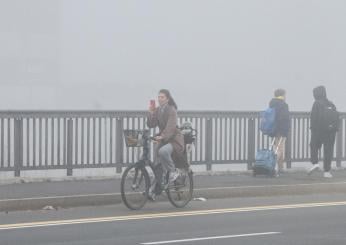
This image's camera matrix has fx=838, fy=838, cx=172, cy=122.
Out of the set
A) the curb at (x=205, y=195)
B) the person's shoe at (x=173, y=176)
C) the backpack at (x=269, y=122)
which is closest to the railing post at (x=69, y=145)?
the curb at (x=205, y=195)

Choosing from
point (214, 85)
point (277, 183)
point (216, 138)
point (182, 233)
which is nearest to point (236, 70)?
point (214, 85)

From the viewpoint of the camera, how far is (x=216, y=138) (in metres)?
15.9

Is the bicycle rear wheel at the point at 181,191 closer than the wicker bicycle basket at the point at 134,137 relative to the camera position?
No

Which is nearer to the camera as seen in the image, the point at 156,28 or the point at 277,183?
the point at 277,183

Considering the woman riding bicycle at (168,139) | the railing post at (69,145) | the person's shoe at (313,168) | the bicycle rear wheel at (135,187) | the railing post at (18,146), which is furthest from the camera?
the person's shoe at (313,168)

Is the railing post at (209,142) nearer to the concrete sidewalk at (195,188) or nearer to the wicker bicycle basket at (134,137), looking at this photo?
the concrete sidewalk at (195,188)

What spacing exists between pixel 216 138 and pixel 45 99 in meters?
3.30

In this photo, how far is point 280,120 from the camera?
15469mm

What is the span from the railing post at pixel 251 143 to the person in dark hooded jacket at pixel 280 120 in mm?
610

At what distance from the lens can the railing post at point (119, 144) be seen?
49.1 ft

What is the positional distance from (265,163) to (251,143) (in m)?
0.98

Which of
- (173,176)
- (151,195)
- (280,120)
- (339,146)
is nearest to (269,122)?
(280,120)

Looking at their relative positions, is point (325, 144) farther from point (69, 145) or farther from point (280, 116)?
point (69, 145)

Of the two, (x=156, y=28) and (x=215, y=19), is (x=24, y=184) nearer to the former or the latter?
(x=156, y=28)
